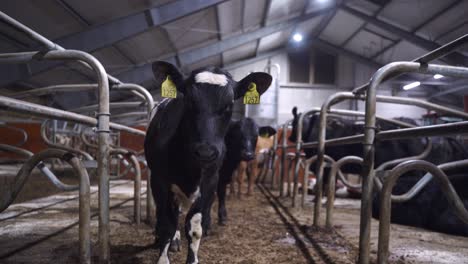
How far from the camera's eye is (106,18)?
570cm

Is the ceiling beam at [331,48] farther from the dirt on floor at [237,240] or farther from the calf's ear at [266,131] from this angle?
the dirt on floor at [237,240]

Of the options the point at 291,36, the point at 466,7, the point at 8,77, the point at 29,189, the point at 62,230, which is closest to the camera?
the point at 62,230

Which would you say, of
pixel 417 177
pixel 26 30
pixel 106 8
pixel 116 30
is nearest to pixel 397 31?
pixel 417 177

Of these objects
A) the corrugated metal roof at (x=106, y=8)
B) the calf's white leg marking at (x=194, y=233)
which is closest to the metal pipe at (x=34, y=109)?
the calf's white leg marking at (x=194, y=233)

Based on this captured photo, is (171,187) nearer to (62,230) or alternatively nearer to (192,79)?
(192,79)

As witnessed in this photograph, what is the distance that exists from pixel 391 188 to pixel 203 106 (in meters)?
1.17

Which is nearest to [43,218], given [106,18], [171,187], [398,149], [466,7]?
[171,187]

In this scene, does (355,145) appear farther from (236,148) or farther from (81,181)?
(81,181)

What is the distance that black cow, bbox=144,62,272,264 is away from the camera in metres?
2.19

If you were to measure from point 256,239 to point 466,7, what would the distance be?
23.7 feet

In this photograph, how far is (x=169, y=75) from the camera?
2.42m

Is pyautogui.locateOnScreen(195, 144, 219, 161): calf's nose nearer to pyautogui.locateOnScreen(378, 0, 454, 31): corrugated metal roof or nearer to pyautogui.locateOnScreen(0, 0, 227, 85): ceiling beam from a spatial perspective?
pyautogui.locateOnScreen(0, 0, 227, 85): ceiling beam

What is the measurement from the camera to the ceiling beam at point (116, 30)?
17.0ft

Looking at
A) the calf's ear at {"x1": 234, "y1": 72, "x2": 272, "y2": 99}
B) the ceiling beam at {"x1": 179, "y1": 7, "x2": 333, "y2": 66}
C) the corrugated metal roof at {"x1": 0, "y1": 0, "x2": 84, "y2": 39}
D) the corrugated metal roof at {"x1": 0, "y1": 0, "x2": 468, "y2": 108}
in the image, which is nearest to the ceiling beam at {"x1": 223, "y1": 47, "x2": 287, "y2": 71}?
the corrugated metal roof at {"x1": 0, "y1": 0, "x2": 468, "y2": 108}
